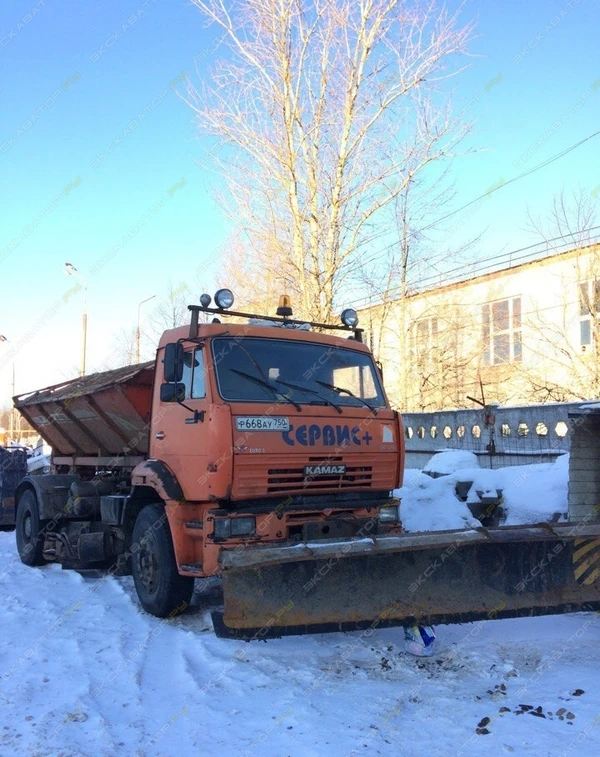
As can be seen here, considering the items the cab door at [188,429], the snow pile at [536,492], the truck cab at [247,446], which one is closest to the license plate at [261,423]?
the truck cab at [247,446]

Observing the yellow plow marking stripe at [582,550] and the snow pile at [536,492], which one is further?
the snow pile at [536,492]

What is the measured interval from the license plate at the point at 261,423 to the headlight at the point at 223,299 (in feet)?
4.24

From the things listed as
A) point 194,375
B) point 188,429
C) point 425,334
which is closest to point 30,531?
point 188,429

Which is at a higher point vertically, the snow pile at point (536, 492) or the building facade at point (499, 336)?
the building facade at point (499, 336)

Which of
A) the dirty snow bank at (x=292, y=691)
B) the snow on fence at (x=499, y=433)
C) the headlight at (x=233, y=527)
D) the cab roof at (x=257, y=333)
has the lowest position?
the dirty snow bank at (x=292, y=691)

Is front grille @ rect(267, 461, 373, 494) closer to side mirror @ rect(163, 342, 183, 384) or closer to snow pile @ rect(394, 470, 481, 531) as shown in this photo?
side mirror @ rect(163, 342, 183, 384)

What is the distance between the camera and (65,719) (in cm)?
403

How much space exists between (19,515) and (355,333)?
5.64 m

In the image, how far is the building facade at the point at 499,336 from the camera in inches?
732

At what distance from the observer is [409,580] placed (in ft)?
15.8

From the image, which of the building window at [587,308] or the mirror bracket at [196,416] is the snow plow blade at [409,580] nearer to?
the mirror bracket at [196,416]

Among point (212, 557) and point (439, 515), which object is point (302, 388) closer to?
point (212, 557)

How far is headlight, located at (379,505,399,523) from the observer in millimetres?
6164

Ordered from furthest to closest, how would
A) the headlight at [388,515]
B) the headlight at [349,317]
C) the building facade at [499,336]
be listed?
1. the building facade at [499,336]
2. the headlight at [349,317]
3. the headlight at [388,515]
